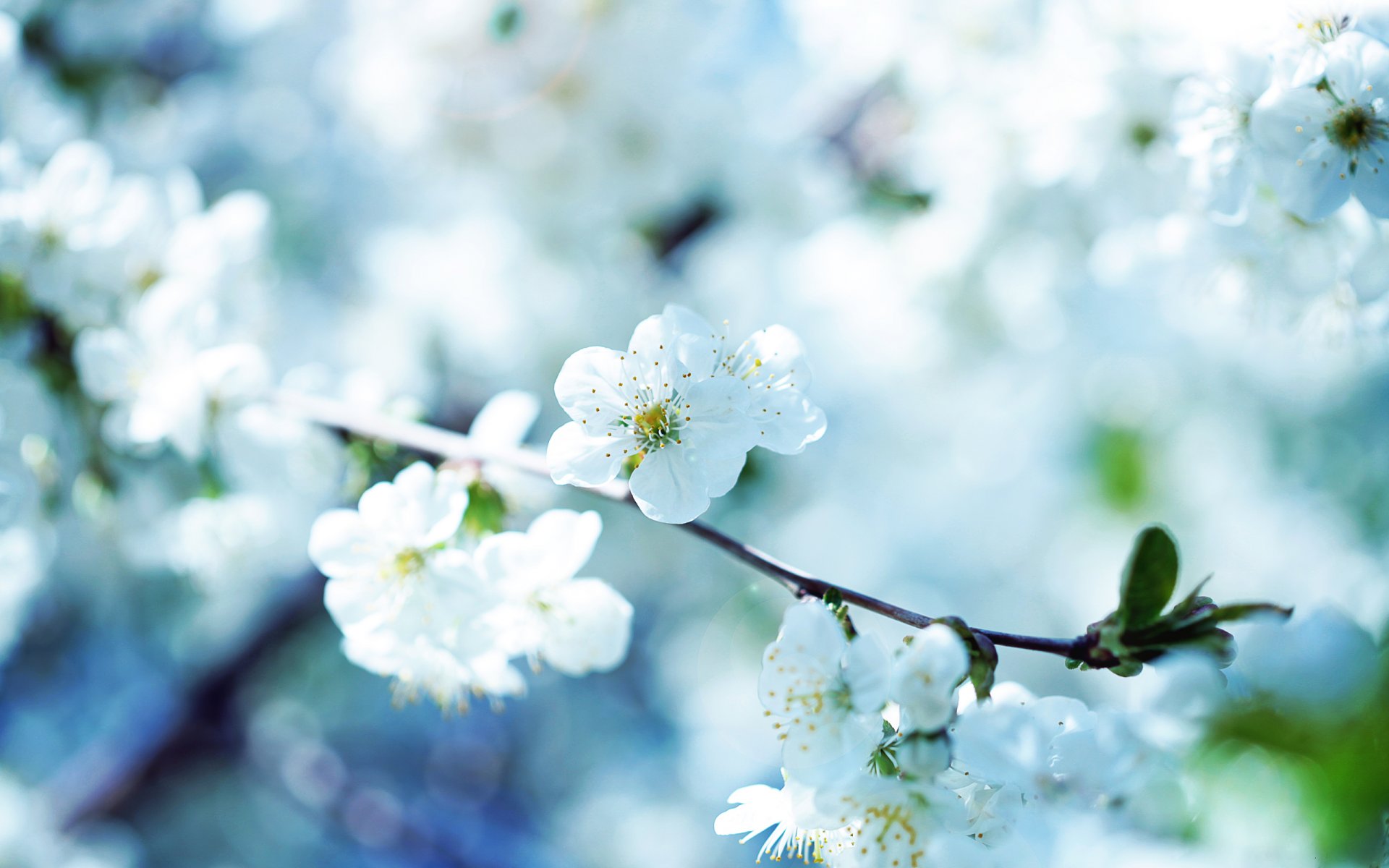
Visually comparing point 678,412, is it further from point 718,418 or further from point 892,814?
point 892,814

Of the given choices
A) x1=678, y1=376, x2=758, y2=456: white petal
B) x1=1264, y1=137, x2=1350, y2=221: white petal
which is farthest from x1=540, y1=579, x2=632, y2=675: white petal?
x1=1264, y1=137, x2=1350, y2=221: white petal

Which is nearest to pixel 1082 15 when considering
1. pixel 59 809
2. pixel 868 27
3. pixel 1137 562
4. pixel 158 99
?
pixel 868 27

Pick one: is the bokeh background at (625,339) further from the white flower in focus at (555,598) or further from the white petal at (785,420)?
the white petal at (785,420)

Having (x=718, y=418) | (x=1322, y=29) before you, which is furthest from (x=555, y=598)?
(x=1322, y=29)

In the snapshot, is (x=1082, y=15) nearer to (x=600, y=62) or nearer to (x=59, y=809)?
(x=600, y=62)

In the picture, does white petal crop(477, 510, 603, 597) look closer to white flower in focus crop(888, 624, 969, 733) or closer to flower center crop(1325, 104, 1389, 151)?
white flower in focus crop(888, 624, 969, 733)

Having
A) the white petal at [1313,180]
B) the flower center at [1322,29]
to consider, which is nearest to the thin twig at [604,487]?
the white petal at [1313,180]
